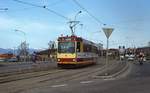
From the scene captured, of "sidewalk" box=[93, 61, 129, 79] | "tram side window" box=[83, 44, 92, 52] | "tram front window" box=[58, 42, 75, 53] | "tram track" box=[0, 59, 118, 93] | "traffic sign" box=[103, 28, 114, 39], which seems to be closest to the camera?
"tram track" box=[0, 59, 118, 93]

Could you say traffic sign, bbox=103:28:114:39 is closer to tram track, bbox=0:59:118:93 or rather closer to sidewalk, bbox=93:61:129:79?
sidewalk, bbox=93:61:129:79

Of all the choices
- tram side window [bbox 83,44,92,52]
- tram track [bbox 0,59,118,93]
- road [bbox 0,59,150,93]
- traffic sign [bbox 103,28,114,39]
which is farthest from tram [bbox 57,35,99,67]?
road [bbox 0,59,150,93]

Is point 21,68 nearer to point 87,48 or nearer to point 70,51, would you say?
point 70,51

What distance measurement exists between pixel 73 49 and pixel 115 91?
2472 cm

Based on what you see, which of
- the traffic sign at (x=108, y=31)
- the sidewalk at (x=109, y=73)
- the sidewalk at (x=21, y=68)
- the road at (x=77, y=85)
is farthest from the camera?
the sidewalk at (x=21, y=68)

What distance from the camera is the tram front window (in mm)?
41125

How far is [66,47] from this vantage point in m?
41.5

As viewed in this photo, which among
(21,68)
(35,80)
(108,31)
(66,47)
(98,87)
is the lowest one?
(98,87)

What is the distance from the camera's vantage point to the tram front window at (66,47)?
41.1m

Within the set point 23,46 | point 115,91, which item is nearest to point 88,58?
point 115,91

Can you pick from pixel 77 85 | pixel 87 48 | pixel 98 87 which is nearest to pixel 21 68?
pixel 87 48

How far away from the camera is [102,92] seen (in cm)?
1619

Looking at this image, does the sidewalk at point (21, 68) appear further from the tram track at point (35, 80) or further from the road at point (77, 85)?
the road at point (77, 85)

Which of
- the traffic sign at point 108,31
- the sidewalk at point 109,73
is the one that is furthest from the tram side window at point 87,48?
the traffic sign at point 108,31
